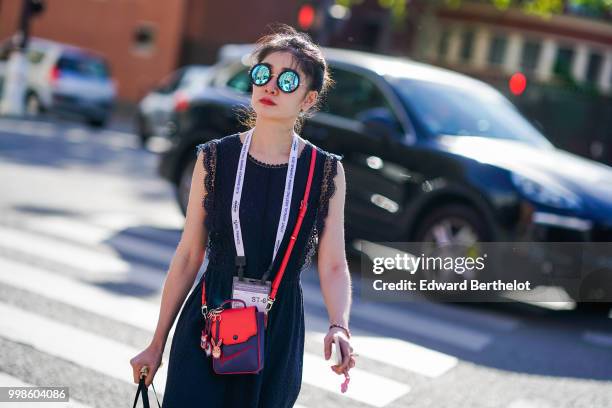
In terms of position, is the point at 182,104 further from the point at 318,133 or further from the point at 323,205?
the point at 323,205

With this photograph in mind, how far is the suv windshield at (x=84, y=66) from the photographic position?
72.7 ft

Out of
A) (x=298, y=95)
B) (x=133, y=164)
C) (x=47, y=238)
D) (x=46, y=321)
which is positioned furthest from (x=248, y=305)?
(x=133, y=164)

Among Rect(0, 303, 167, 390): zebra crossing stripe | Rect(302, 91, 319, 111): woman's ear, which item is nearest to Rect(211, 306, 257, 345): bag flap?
Rect(302, 91, 319, 111): woman's ear

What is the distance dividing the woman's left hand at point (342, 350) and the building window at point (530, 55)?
4336cm

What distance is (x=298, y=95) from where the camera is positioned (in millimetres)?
3012

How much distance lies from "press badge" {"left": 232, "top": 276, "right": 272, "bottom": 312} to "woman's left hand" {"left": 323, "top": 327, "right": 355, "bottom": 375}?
222 mm

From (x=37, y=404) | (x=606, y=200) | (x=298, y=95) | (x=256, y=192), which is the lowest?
(x=37, y=404)

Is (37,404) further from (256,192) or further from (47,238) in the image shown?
(47,238)

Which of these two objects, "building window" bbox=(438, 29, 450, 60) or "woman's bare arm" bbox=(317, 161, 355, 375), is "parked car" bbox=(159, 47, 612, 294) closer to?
"woman's bare arm" bbox=(317, 161, 355, 375)

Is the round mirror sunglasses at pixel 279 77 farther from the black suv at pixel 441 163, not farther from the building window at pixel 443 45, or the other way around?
the building window at pixel 443 45

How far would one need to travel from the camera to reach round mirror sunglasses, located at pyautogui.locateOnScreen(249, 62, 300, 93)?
9.77ft

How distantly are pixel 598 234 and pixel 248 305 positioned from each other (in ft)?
16.0

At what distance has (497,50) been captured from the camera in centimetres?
4522

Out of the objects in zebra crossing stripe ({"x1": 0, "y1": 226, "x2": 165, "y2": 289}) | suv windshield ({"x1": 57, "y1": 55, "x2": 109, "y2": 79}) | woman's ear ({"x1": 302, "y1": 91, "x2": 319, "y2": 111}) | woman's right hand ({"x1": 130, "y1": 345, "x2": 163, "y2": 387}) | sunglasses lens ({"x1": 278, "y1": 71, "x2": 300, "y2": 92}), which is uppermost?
sunglasses lens ({"x1": 278, "y1": 71, "x2": 300, "y2": 92})
